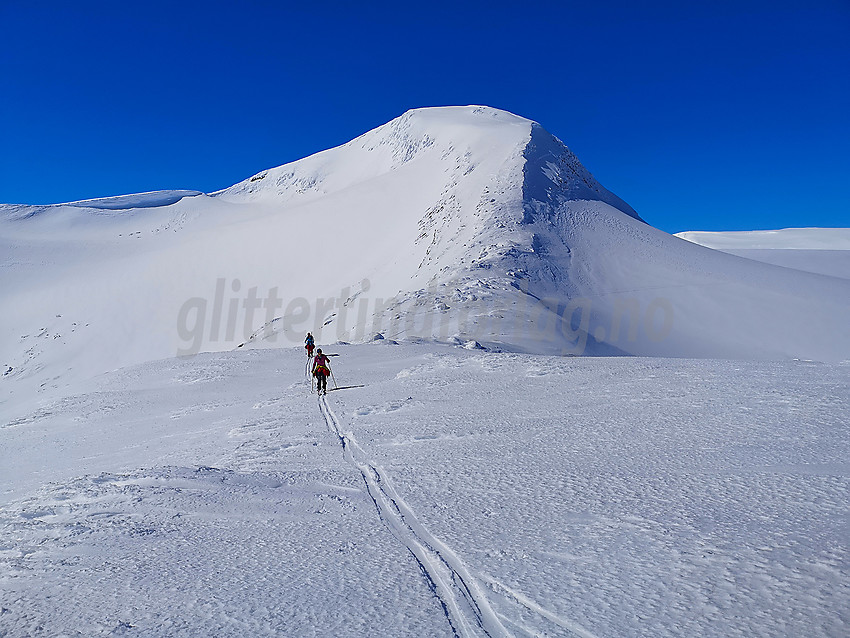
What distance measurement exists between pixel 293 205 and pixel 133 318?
136 feet

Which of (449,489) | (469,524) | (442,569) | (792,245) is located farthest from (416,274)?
(792,245)

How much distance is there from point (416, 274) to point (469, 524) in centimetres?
3786

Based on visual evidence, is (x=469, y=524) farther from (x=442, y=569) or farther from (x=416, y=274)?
(x=416, y=274)

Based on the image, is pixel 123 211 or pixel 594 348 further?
pixel 123 211

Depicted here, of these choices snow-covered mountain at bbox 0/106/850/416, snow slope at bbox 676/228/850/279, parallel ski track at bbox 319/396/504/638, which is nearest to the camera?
parallel ski track at bbox 319/396/504/638

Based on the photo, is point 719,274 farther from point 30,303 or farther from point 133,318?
point 30,303

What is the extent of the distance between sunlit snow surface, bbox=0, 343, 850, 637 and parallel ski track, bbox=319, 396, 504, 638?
0.02 m

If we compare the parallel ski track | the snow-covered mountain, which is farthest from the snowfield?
the snow-covered mountain

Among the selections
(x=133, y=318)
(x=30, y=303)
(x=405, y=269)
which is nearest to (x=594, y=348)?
(x=405, y=269)

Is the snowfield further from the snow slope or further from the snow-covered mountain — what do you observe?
the snow slope

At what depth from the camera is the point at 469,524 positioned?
5.22 meters

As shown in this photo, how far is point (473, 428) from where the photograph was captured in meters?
8.99

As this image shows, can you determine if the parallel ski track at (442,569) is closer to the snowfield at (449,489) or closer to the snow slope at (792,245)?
the snowfield at (449,489)

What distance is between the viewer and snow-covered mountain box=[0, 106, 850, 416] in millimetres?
30812
